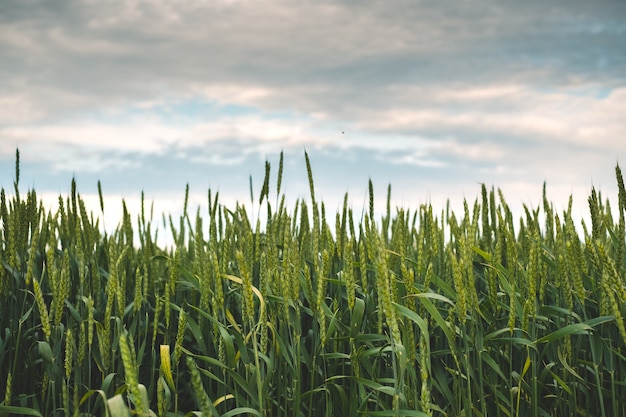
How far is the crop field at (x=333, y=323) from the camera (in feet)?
5.58

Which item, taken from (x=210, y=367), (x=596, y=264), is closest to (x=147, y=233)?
(x=210, y=367)

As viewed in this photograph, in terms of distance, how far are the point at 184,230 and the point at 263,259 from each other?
1.56m

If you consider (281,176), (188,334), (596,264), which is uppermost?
(281,176)

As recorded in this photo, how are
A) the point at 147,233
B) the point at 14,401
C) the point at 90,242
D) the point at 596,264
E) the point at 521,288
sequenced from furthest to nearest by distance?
the point at 147,233 < the point at 90,242 < the point at 14,401 < the point at 521,288 < the point at 596,264

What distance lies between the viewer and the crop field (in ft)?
5.58

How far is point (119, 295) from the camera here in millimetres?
1776

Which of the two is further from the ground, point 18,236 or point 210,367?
point 18,236

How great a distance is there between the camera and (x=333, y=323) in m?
1.87

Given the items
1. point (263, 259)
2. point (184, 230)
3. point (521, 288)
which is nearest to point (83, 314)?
point (263, 259)

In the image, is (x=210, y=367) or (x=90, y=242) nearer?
(x=210, y=367)

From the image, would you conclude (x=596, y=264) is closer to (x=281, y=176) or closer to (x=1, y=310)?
(x=281, y=176)

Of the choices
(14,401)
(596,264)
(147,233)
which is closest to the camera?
(596,264)

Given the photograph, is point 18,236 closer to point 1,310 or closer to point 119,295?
point 1,310

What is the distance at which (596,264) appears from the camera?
1756 millimetres
